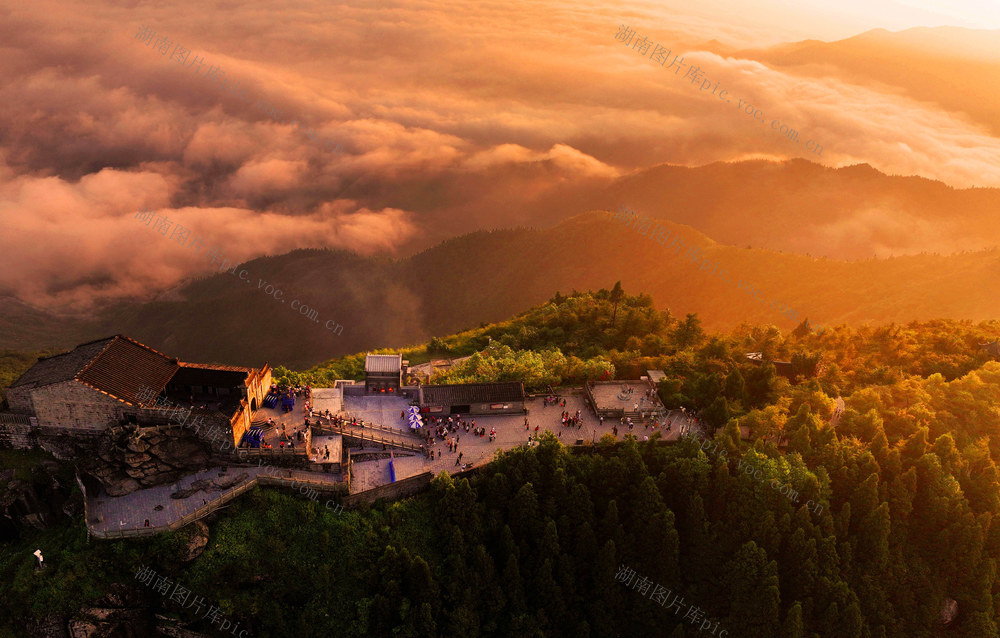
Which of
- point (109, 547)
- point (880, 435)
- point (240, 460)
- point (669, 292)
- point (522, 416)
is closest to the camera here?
point (109, 547)

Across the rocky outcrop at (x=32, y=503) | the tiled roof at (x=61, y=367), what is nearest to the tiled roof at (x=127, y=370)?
the tiled roof at (x=61, y=367)

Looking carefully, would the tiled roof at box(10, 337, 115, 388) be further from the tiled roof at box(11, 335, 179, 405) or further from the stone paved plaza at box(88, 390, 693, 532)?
the stone paved plaza at box(88, 390, 693, 532)

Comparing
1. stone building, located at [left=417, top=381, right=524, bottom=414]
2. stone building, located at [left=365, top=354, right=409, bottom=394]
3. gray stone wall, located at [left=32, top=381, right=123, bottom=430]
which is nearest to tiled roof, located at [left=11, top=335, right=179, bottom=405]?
gray stone wall, located at [left=32, top=381, right=123, bottom=430]

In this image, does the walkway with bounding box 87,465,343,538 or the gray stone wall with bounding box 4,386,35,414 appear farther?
the gray stone wall with bounding box 4,386,35,414

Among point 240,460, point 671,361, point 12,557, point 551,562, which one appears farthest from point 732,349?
point 12,557

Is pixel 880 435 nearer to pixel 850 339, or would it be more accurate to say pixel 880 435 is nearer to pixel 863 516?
pixel 863 516
